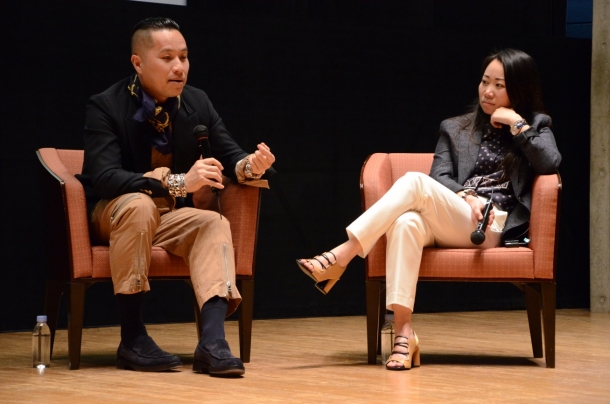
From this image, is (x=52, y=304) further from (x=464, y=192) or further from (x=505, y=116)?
(x=505, y=116)

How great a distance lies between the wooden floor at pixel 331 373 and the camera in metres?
2.88

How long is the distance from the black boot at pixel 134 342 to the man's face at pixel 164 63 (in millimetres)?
748

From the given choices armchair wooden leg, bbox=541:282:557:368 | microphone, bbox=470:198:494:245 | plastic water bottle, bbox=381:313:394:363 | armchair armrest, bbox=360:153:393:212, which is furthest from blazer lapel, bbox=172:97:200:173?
armchair wooden leg, bbox=541:282:557:368

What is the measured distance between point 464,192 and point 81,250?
1.41 metres

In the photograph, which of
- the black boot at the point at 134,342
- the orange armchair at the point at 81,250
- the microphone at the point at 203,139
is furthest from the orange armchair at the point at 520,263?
the black boot at the point at 134,342

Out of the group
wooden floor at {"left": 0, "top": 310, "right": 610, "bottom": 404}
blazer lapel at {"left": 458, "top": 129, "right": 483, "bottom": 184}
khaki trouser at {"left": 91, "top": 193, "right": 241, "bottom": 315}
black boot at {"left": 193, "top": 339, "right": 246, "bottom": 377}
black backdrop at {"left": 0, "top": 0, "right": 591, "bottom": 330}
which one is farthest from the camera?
black backdrop at {"left": 0, "top": 0, "right": 591, "bottom": 330}

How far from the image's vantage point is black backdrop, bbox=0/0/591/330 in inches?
193

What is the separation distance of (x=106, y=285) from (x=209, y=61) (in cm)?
128

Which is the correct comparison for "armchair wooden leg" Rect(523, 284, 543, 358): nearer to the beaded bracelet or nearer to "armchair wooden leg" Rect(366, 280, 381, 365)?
"armchair wooden leg" Rect(366, 280, 381, 365)

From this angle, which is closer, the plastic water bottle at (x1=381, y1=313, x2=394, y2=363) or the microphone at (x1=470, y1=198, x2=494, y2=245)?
the microphone at (x1=470, y1=198, x2=494, y2=245)

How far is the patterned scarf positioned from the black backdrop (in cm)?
143

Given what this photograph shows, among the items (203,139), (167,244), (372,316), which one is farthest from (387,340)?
(203,139)

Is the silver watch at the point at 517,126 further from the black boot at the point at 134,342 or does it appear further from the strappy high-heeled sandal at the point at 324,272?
the black boot at the point at 134,342

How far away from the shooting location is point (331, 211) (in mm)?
5746
